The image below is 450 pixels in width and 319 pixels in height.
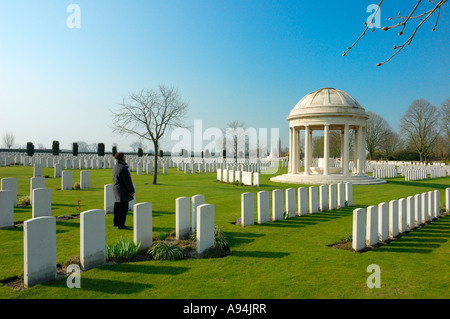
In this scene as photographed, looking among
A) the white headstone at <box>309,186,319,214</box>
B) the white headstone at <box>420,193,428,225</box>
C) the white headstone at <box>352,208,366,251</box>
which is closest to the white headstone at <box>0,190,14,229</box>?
the white headstone at <box>352,208,366,251</box>

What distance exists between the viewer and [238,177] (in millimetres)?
19438

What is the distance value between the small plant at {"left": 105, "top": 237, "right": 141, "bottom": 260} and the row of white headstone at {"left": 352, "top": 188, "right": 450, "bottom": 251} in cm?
456

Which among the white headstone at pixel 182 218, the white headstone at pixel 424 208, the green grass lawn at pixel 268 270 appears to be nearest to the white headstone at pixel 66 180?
the green grass lawn at pixel 268 270

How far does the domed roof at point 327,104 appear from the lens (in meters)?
19.5

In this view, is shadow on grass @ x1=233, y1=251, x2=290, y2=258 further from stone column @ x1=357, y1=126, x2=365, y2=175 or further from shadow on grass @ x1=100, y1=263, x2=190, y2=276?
stone column @ x1=357, y1=126, x2=365, y2=175

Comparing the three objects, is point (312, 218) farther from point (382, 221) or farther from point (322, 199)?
point (382, 221)

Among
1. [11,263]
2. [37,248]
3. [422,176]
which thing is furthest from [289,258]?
[422,176]

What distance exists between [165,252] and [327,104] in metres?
17.9

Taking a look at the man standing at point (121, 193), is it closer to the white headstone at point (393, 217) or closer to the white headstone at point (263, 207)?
the white headstone at point (263, 207)

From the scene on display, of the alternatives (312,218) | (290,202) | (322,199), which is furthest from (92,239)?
(322,199)

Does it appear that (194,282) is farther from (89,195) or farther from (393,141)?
(393,141)

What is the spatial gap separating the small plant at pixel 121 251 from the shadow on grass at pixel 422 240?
5.03 metres

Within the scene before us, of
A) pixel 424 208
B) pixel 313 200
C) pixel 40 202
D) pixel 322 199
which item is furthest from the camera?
pixel 322 199

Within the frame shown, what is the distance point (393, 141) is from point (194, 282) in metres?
66.4
